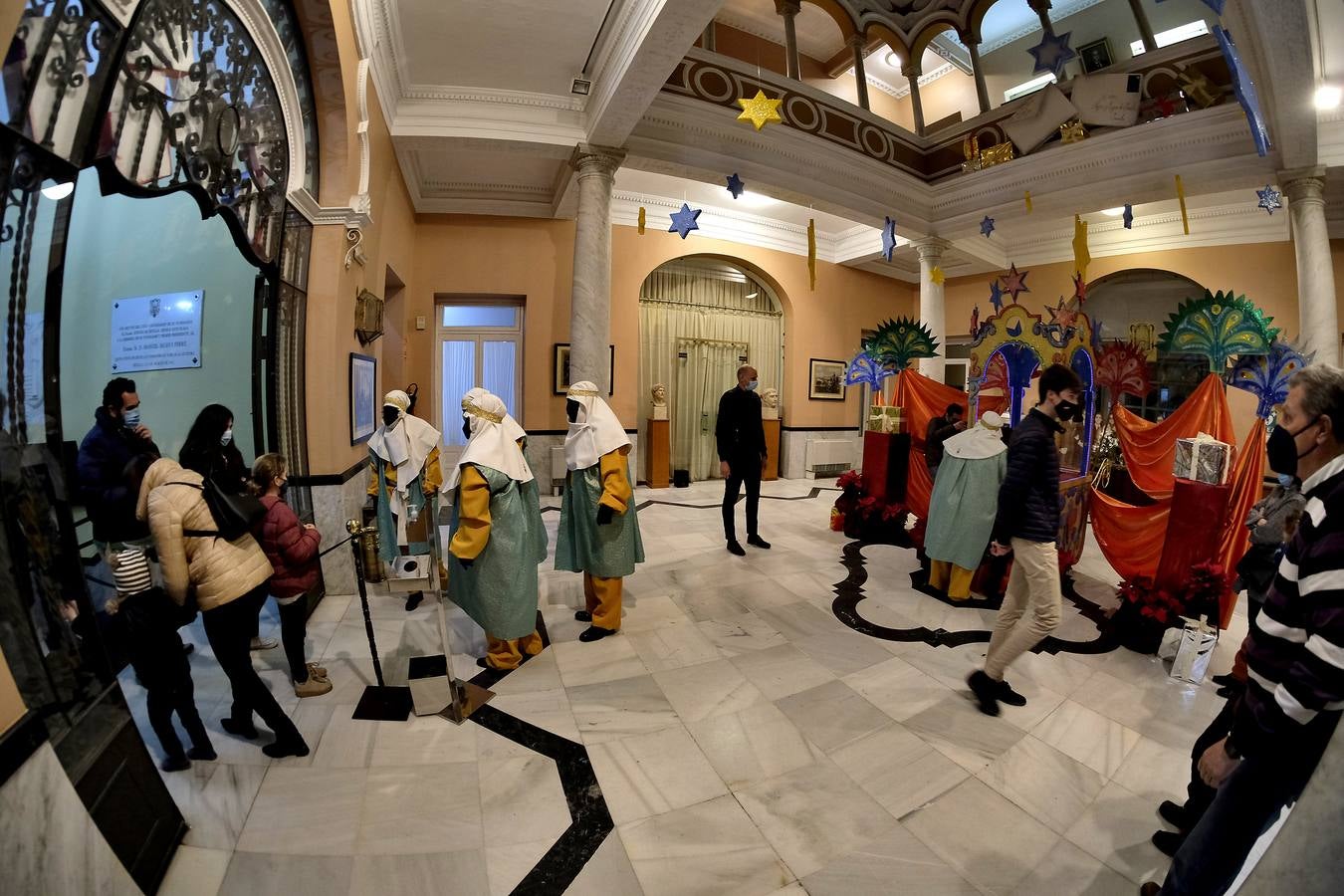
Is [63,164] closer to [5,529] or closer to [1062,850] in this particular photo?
[5,529]

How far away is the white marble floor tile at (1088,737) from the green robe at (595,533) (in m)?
2.15

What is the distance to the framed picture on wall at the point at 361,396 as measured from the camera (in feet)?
12.7

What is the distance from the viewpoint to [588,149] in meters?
5.04

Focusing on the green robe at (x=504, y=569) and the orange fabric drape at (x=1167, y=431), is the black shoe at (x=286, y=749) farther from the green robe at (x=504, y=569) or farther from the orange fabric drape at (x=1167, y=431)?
the orange fabric drape at (x=1167, y=431)

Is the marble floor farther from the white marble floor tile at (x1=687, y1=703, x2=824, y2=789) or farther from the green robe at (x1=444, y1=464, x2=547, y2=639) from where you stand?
the green robe at (x1=444, y1=464, x2=547, y2=639)

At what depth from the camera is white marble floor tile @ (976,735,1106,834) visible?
73.9 inches

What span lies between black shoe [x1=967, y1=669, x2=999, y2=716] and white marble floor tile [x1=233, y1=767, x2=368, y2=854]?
2.65 meters

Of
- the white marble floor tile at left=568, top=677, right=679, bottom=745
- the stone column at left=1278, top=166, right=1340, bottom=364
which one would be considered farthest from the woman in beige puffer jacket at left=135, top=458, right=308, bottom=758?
the stone column at left=1278, top=166, right=1340, bottom=364

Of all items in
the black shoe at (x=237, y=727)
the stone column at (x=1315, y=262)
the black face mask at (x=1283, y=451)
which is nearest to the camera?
the black face mask at (x=1283, y=451)

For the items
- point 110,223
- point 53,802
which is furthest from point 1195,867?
point 110,223

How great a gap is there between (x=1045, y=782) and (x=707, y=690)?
1.42 meters

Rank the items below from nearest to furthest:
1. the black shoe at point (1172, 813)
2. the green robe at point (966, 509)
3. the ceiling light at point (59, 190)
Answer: the ceiling light at point (59, 190) < the black shoe at point (1172, 813) < the green robe at point (966, 509)

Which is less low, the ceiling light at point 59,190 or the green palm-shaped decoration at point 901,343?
the green palm-shaped decoration at point 901,343

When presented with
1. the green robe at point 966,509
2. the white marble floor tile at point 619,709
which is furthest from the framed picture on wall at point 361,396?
the green robe at point 966,509
